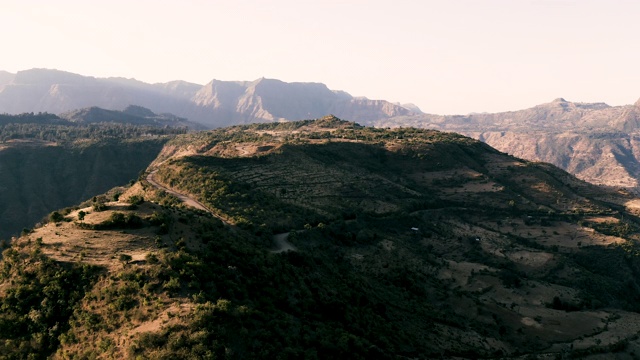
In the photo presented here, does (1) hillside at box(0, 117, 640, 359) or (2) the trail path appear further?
(2) the trail path

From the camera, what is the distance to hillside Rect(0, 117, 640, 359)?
41.6 metres

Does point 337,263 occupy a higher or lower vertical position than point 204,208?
lower

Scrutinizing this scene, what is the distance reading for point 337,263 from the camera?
87875 mm

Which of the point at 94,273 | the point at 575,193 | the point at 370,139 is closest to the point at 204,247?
the point at 94,273

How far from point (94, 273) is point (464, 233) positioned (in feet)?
345

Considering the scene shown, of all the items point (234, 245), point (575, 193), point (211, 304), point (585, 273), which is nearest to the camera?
point (211, 304)

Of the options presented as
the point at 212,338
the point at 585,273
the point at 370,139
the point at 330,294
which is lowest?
the point at 585,273

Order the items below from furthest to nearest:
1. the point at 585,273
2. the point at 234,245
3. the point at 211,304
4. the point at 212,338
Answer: the point at 585,273 → the point at 234,245 → the point at 211,304 → the point at 212,338

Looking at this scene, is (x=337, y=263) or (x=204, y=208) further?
(x=204, y=208)

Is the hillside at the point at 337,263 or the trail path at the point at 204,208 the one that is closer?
the hillside at the point at 337,263

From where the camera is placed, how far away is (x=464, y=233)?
414 feet

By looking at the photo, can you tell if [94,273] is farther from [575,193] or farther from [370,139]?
[575,193]

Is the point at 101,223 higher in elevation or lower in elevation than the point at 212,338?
higher

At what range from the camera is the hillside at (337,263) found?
1639 inches
